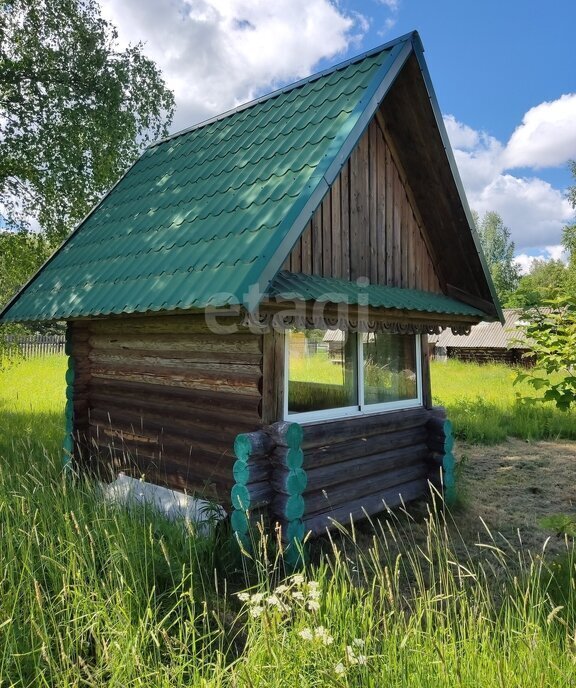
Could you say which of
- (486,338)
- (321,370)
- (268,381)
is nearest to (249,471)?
(268,381)

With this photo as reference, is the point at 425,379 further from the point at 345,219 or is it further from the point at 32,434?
the point at 32,434

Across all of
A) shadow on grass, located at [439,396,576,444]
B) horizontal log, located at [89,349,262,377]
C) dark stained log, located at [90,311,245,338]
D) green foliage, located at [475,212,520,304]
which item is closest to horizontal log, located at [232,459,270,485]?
horizontal log, located at [89,349,262,377]

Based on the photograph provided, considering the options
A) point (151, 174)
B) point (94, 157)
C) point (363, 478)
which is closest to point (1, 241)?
point (94, 157)

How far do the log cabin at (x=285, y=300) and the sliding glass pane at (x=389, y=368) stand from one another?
0.10ft

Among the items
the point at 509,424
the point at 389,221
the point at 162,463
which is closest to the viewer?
the point at 162,463

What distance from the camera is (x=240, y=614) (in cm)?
269

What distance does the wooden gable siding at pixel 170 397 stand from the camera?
16.5 feet

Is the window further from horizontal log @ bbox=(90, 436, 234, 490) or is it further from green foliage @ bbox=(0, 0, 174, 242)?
green foliage @ bbox=(0, 0, 174, 242)

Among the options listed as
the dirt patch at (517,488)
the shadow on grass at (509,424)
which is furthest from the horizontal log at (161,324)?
the shadow on grass at (509,424)

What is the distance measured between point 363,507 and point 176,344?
2.76 metres

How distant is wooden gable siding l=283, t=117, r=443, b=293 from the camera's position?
5191 mm

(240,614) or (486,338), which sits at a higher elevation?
(486,338)

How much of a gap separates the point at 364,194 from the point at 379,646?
4502 millimetres

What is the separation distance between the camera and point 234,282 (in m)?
3.86
